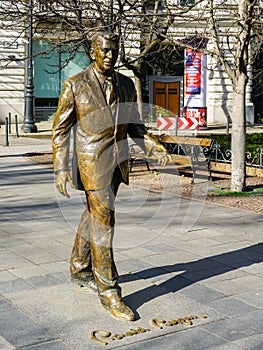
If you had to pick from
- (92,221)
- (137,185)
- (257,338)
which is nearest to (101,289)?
(92,221)

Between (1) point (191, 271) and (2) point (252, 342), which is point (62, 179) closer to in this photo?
(1) point (191, 271)

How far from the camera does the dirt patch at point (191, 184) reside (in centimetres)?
1119

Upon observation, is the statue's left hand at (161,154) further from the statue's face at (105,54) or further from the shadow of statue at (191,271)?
the shadow of statue at (191,271)

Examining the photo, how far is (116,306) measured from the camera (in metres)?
5.46

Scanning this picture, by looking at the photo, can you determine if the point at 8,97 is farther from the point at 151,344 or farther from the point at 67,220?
the point at 151,344

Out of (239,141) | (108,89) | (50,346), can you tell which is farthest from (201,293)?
(239,141)

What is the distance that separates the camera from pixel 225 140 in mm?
16875

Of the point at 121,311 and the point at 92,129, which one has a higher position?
the point at 92,129

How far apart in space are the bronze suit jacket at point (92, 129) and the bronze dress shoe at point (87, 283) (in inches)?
37.8

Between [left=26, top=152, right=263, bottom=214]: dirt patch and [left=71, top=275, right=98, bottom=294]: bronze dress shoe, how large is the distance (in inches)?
191

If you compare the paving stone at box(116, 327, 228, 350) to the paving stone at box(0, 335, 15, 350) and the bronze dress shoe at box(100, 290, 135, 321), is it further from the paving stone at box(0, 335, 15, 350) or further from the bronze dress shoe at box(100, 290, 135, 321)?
the paving stone at box(0, 335, 15, 350)

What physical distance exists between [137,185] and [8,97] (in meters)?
17.2

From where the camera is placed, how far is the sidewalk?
16.8 ft

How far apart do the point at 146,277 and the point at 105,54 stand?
92.3 inches
